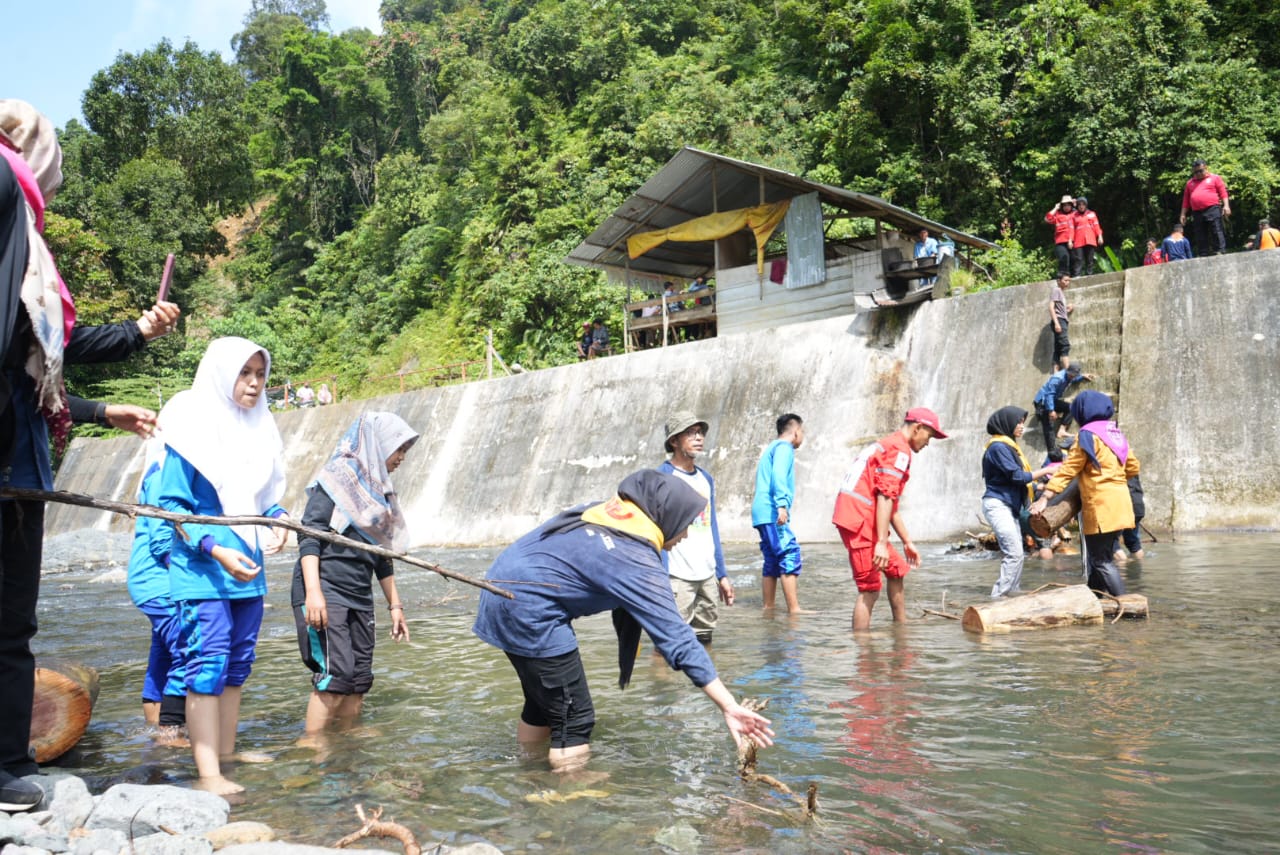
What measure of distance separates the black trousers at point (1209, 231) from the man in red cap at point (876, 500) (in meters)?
9.63

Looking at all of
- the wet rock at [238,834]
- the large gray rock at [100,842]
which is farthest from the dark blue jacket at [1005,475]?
the large gray rock at [100,842]

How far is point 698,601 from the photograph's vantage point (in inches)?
264

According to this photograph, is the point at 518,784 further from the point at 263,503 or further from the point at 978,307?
the point at 978,307

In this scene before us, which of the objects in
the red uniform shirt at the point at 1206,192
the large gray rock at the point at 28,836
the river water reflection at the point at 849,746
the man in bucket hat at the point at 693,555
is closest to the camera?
the large gray rock at the point at 28,836

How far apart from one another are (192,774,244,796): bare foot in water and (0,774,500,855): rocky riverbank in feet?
1.25

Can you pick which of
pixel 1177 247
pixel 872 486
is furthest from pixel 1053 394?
pixel 872 486

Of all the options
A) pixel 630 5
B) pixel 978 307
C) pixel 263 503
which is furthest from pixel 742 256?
pixel 630 5

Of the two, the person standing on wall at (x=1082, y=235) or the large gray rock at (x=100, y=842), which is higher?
the person standing on wall at (x=1082, y=235)

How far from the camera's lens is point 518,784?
164 inches

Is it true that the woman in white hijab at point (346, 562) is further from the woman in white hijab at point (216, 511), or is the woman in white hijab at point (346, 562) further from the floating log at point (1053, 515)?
the floating log at point (1053, 515)

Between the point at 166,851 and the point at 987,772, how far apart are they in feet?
10.1

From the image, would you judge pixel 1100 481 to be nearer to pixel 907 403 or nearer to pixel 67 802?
pixel 67 802

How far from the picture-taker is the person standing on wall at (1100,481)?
6988 millimetres

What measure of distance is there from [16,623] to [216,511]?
0.95m
